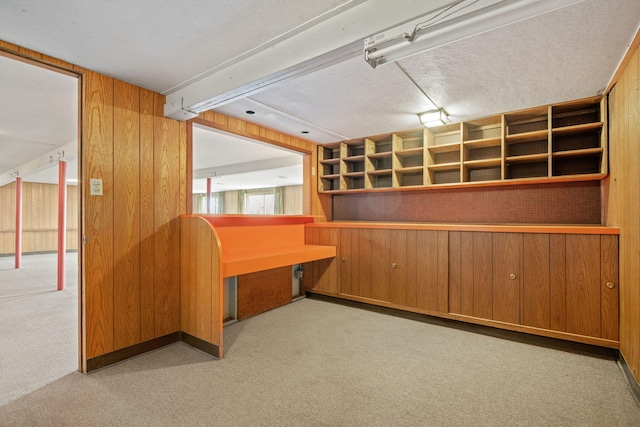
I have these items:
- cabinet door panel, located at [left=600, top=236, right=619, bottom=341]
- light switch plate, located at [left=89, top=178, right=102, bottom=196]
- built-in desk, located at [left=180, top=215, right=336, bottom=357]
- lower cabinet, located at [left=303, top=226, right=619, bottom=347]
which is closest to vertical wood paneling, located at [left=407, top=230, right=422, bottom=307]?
lower cabinet, located at [left=303, top=226, right=619, bottom=347]

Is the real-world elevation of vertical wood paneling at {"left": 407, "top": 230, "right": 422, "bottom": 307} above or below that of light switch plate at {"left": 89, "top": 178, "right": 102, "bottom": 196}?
below

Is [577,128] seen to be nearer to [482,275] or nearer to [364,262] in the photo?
[482,275]

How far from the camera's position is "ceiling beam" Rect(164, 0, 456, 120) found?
1506 millimetres

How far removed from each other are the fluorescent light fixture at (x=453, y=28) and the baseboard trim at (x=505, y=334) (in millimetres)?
2479

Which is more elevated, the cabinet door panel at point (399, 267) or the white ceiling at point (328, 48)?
the white ceiling at point (328, 48)

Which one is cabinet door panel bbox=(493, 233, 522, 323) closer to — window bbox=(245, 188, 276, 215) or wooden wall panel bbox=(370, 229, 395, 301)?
wooden wall panel bbox=(370, 229, 395, 301)

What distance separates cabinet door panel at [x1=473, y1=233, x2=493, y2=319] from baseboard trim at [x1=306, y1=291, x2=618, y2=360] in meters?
0.16

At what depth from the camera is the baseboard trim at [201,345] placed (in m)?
2.40

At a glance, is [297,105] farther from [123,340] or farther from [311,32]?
[123,340]

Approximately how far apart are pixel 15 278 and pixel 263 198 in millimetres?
8336

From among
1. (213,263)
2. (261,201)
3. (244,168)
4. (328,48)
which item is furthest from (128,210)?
(261,201)

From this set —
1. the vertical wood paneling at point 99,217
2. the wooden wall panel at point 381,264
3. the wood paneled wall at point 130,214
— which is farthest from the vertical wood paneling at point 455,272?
the vertical wood paneling at point 99,217

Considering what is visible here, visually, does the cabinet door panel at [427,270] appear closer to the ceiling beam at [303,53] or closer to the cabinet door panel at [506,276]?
the cabinet door panel at [506,276]

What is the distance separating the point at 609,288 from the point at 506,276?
667 millimetres
